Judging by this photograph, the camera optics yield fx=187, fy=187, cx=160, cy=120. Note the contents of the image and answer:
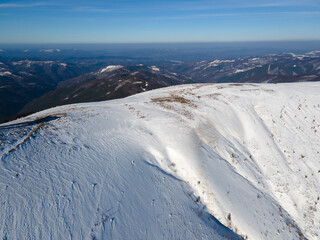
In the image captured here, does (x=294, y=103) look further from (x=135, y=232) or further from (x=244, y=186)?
(x=135, y=232)

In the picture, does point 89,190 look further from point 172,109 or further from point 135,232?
point 172,109

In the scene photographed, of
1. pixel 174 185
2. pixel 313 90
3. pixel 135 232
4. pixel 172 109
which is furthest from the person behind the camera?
pixel 313 90

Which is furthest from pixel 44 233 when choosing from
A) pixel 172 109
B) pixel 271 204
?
pixel 172 109

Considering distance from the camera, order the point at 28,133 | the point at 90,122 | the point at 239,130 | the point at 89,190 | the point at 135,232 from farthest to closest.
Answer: the point at 239,130
the point at 90,122
the point at 28,133
the point at 89,190
the point at 135,232

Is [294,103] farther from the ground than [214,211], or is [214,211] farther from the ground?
[294,103]

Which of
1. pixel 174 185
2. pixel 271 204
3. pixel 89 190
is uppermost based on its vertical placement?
pixel 89 190

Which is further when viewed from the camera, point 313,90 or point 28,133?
point 313,90
